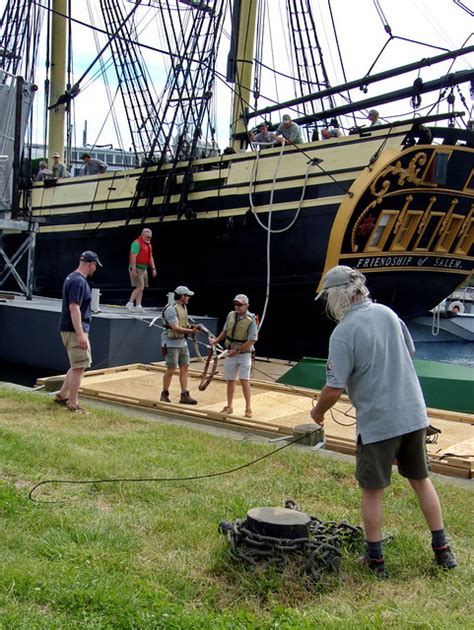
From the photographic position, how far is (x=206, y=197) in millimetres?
15773

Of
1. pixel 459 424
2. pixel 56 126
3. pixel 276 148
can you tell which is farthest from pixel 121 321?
pixel 56 126

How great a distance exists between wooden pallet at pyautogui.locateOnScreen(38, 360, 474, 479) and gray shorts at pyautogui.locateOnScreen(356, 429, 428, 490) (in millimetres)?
2430

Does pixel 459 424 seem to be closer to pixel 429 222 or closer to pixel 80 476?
pixel 80 476

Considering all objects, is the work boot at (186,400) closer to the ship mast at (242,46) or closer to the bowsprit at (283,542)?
the bowsprit at (283,542)

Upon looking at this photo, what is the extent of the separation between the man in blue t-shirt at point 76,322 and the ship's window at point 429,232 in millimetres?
8921

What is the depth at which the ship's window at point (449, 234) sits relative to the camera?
14.9m

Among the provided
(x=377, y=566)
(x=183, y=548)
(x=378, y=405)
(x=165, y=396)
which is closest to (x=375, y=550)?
(x=377, y=566)

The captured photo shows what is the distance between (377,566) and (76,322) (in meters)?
4.70

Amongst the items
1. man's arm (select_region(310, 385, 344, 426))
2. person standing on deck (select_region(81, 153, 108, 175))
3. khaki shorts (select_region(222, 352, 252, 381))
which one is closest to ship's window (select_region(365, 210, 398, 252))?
khaki shorts (select_region(222, 352, 252, 381))

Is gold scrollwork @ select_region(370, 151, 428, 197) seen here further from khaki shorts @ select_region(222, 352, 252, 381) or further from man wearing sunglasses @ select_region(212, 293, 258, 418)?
khaki shorts @ select_region(222, 352, 252, 381)

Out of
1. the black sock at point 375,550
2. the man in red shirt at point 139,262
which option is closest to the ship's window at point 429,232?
the man in red shirt at point 139,262

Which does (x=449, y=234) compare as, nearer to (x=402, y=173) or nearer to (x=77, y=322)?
(x=402, y=173)

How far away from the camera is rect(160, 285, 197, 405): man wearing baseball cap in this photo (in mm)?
8508

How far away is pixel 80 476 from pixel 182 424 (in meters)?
2.63
